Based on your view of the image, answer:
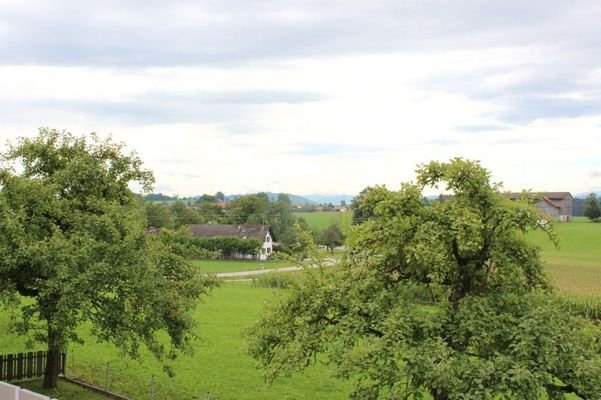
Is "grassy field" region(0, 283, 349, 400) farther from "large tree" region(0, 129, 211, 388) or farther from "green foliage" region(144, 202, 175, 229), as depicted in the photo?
"green foliage" region(144, 202, 175, 229)

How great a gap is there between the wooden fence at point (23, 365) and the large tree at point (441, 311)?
1380 centimetres

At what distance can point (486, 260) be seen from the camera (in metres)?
13.1

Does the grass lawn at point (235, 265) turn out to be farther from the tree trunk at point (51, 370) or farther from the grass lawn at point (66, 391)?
the tree trunk at point (51, 370)

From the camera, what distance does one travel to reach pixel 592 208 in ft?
489

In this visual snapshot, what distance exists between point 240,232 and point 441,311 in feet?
375

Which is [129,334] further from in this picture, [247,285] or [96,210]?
[247,285]

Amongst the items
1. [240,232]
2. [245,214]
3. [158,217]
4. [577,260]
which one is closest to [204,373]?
[577,260]

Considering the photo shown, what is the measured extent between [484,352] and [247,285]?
60.2 meters

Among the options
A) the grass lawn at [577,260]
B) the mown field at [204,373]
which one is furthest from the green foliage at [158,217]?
the mown field at [204,373]

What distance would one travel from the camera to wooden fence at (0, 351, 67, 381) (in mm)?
23688

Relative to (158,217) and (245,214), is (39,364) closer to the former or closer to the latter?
(158,217)

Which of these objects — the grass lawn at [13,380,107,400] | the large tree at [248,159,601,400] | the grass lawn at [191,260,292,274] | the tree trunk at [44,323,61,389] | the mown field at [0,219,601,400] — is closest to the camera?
the large tree at [248,159,601,400]

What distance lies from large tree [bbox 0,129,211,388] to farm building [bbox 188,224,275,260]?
9654 centimetres

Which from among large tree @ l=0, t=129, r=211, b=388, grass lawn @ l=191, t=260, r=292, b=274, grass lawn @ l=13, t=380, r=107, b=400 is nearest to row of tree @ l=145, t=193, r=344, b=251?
grass lawn @ l=191, t=260, r=292, b=274
